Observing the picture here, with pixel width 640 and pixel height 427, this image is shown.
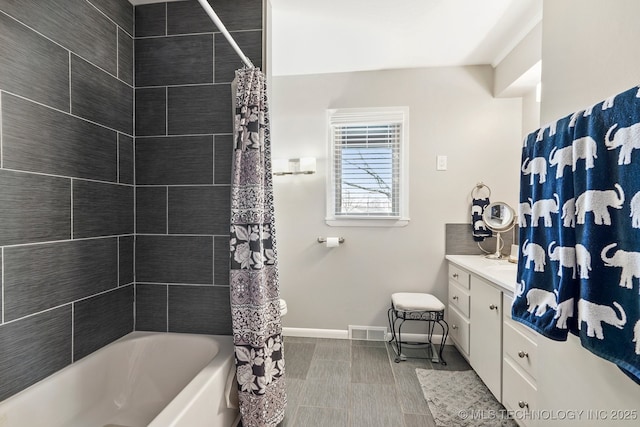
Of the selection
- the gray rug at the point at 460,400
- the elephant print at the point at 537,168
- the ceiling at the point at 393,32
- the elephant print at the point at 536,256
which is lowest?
the gray rug at the point at 460,400

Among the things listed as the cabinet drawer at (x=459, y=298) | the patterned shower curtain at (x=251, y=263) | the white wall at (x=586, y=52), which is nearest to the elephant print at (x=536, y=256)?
the white wall at (x=586, y=52)

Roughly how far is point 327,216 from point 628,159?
2144 millimetres

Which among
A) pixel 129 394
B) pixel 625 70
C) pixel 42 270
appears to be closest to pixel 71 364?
pixel 129 394

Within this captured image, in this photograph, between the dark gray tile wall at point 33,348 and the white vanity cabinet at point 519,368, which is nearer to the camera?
the dark gray tile wall at point 33,348

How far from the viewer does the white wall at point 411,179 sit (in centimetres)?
250

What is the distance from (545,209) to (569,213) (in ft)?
0.26

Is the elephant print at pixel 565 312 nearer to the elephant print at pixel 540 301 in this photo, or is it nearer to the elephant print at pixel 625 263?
the elephant print at pixel 540 301

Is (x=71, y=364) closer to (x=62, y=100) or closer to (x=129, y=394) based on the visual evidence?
(x=129, y=394)

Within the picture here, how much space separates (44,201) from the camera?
3.77 ft

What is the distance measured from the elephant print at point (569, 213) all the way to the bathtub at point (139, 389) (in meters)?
→ 1.40

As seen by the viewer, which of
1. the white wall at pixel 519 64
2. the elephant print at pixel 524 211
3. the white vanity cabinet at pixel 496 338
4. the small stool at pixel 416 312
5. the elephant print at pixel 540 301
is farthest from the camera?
the small stool at pixel 416 312

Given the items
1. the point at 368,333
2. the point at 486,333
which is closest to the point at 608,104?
Answer: the point at 486,333

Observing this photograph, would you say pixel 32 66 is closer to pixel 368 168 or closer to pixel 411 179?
pixel 368 168

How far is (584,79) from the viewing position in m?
0.87
